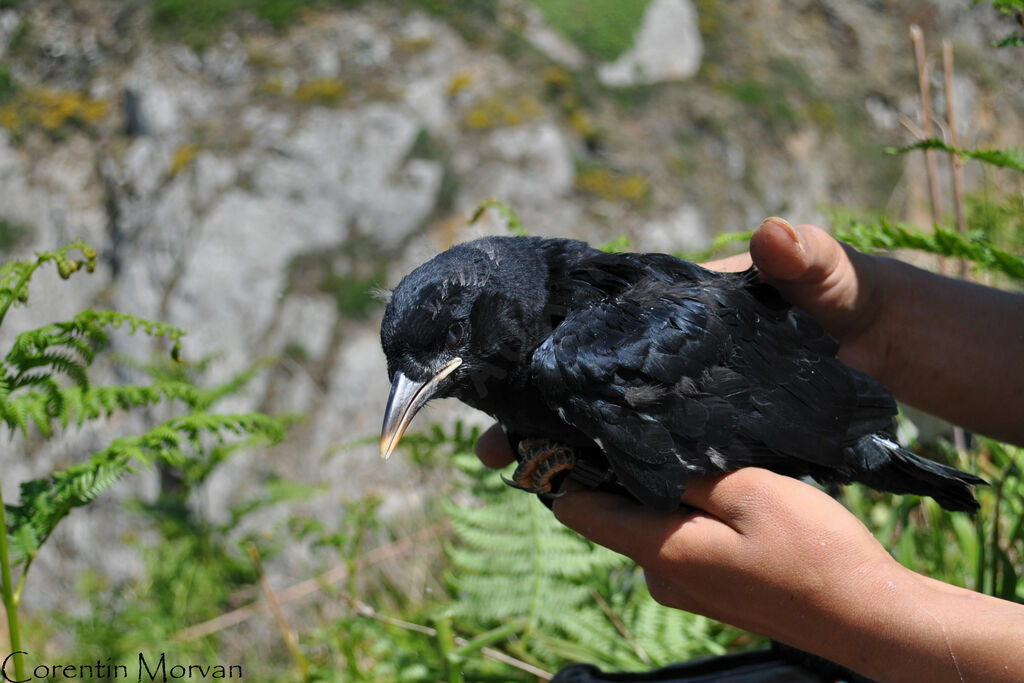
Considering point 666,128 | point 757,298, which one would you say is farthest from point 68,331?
point 666,128

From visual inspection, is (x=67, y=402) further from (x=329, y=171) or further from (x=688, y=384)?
(x=329, y=171)

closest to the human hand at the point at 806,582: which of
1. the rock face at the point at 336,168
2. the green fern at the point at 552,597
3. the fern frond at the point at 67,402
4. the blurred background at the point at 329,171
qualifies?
the green fern at the point at 552,597

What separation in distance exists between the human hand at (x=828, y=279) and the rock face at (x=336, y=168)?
3.08 metres

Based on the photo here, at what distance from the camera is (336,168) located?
6.14 metres

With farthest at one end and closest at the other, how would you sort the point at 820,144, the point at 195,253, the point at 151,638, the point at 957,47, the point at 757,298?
1. the point at 957,47
2. the point at 820,144
3. the point at 195,253
4. the point at 151,638
5. the point at 757,298

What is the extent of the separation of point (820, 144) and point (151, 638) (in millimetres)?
6609

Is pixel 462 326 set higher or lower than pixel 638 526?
higher

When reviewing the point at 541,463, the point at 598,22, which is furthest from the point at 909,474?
the point at 598,22

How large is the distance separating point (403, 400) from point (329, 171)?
14.5 feet

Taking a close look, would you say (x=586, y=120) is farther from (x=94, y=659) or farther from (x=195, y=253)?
(x=94, y=659)

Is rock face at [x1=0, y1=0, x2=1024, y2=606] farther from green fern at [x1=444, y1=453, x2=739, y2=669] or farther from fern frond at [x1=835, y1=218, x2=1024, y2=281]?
fern frond at [x1=835, y1=218, x2=1024, y2=281]

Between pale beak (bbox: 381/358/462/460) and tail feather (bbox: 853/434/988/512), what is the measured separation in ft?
4.08

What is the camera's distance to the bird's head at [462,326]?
213cm

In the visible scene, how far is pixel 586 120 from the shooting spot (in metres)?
6.46
